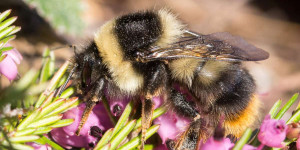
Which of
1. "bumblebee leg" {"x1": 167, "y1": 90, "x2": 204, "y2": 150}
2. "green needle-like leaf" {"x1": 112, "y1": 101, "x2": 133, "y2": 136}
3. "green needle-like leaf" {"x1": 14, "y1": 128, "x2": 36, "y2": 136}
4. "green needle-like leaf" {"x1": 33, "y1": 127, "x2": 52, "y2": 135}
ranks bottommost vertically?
"bumblebee leg" {"x1": 167, "y1": 90, "x2": 204, "y2": 150}

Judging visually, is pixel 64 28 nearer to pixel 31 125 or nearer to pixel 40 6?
pixel 40 6

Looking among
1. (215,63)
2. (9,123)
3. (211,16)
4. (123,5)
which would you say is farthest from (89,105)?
(211,16)

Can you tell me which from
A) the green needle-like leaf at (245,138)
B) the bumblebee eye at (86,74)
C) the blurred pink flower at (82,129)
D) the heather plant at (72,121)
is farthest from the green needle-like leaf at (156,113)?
the green needle-like leaf at (245,138)

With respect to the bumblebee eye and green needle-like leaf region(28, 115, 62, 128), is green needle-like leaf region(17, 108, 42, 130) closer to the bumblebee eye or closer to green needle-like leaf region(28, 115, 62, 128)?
green needle-like leaf region(28, 115, 62, 128)

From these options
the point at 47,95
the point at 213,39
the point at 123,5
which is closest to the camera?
the point at 47,95

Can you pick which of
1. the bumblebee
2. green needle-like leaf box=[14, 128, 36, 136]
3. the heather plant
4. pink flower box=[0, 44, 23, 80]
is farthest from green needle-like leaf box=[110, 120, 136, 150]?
pink flower box=[0, 44, 23, 80]

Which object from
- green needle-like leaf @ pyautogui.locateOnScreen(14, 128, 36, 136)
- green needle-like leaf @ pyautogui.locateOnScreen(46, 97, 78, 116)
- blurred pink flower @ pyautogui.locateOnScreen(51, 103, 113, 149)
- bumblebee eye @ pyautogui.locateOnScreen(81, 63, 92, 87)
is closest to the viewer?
green needle-like leaf @ pyautogui.locateOnScreen(14, 128, 36, 136)

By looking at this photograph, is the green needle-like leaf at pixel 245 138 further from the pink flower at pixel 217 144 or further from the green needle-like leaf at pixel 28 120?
the green needle-like leaf at pixel 28 120
